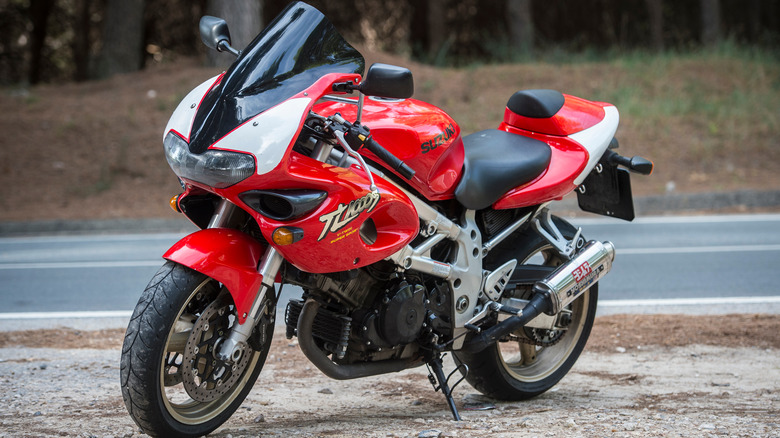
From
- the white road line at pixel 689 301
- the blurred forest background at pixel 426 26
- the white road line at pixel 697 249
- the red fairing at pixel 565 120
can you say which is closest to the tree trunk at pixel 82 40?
the blurred forest background at pixel 426 26

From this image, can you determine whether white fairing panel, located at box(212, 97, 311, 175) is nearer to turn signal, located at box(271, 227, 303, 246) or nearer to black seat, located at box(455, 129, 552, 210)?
turn signal, located at box(271, 227, 303, 246)

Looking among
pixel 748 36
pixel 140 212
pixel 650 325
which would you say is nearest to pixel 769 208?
pixel 650 325

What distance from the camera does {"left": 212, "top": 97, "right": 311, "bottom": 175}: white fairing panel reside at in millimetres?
2986

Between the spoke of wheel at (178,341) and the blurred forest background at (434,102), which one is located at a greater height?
the spoke of wheel at (178,341)

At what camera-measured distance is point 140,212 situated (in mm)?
11953

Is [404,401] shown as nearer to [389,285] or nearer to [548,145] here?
[389,285]

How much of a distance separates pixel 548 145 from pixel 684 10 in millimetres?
25819

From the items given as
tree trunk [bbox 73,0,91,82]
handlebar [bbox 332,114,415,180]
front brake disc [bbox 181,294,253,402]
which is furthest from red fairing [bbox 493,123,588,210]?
tree trunk [bbox 73,0,91,82]

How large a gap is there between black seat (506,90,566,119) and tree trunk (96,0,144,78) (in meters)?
14.8

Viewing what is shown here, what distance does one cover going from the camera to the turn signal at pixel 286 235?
10.0ft

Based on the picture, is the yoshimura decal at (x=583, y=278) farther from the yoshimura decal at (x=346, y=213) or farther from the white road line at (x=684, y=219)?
the white road line at (x=684, y=219)

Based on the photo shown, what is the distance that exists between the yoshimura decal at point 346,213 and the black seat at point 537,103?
127 cm

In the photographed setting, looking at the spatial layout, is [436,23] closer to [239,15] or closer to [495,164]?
[239,15]

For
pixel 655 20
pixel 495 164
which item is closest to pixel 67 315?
pixel 495 164
